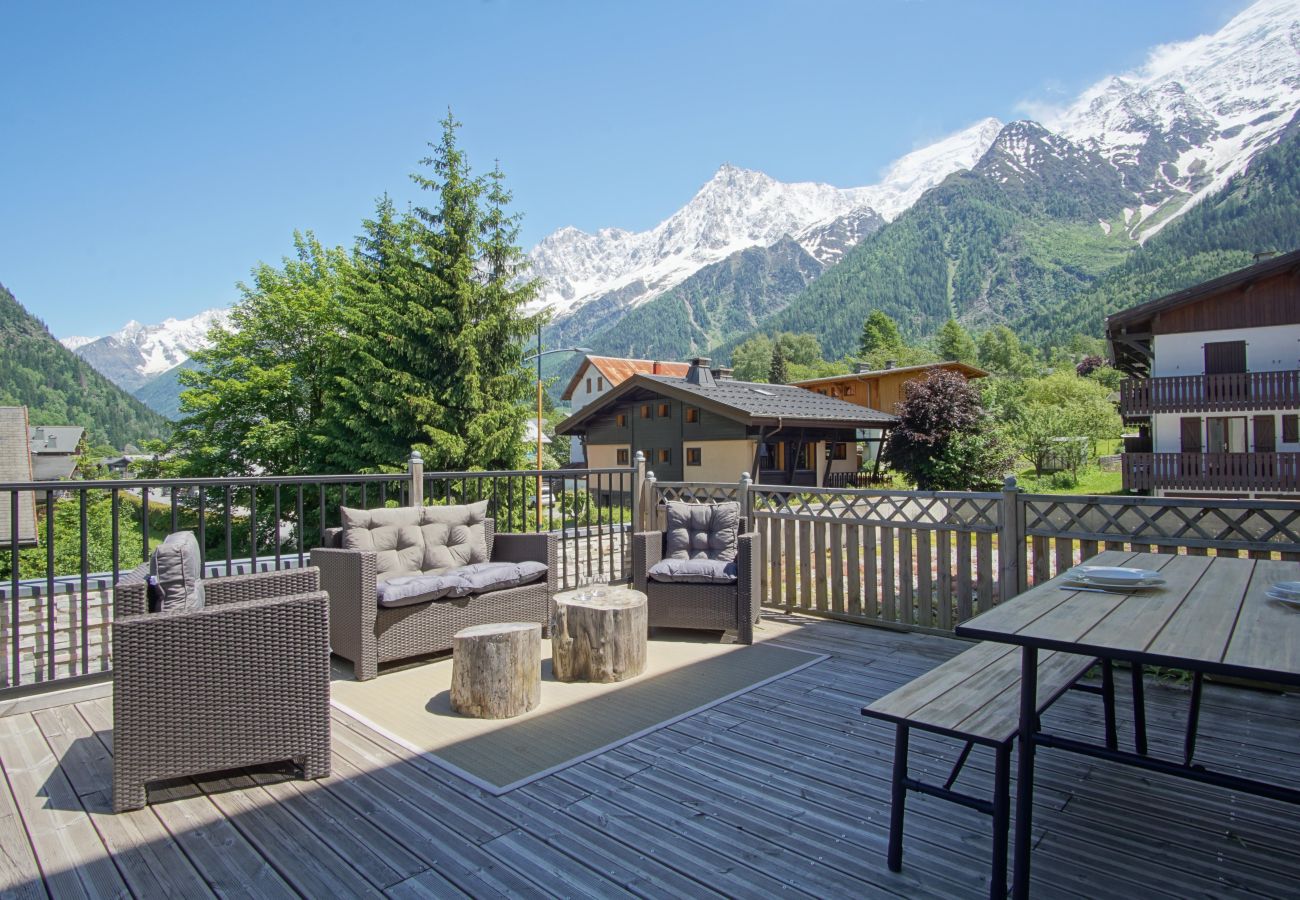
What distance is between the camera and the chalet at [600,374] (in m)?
35.3

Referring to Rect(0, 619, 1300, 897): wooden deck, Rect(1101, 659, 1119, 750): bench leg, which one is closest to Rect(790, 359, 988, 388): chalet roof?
Rect(0, 619, 1300, 897): wooden deck

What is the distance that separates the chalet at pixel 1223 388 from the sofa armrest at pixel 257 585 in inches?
730

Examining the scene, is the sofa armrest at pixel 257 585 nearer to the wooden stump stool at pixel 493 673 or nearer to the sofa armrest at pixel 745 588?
the wooden stump stool at pixel 493 673

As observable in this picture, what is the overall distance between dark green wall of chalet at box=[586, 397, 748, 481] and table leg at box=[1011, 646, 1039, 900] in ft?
58.1

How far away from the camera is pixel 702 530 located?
490 centimetres

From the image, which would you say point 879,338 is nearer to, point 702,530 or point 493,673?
point 702,530

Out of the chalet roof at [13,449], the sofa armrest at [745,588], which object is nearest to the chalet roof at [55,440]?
the chalet roof at [13,449]

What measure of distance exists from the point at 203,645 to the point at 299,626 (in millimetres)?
301

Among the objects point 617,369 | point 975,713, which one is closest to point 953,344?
point 617,369

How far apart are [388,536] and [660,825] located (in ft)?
8.43

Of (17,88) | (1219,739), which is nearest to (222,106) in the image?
(17,88)

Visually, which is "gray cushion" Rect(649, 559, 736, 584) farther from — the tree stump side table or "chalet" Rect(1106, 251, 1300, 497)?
"chalet" Rect(1106, 251, 1300, 497)

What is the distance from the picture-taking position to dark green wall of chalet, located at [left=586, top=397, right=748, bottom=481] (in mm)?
20297

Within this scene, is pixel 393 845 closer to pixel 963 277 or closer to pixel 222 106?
pixel 222 106
